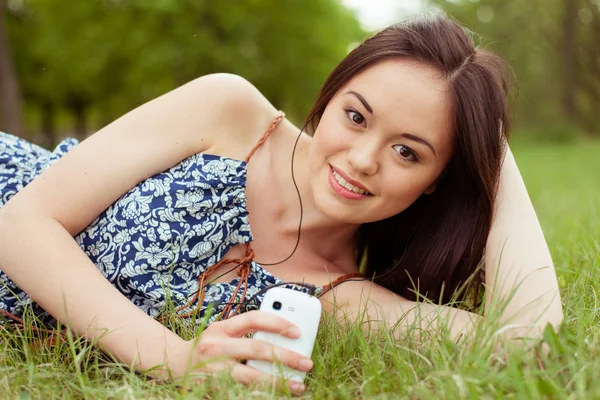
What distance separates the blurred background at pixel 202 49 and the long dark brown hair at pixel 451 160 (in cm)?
1129

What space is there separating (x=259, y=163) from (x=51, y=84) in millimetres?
19639

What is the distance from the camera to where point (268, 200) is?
255cm

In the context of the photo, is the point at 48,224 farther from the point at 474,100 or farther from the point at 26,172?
the point at 474,100

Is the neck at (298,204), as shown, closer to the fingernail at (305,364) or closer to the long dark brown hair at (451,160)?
the long dark brown hair at (451,160)

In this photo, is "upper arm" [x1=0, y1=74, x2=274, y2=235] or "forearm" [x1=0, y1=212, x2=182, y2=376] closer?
"forearm" [x1=0, y1=212, x2=182, y2=376]

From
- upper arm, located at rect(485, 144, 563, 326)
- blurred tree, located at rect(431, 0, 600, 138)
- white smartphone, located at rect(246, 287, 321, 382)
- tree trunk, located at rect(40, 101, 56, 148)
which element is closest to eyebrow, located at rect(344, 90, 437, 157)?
upper arm, located at rect(485, 144, 563, 326)

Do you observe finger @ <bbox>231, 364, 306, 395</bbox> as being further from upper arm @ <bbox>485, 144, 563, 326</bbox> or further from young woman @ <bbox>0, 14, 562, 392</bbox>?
upper arm @ <bbox>485, 144, 563, 326</bbox>

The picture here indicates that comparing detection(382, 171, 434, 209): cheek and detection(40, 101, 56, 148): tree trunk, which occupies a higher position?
detection(382, 171, 434, 209): cheek

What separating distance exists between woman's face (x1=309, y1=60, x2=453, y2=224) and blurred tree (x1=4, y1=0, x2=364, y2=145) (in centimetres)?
1379

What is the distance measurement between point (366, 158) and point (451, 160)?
1.45ft

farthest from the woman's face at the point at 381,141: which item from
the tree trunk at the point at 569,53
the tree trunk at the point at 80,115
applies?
the tree trunk at the point at 80,115

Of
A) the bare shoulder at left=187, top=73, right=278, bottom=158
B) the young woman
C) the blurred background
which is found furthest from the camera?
the blurred background

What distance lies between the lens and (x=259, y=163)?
2520 millimetres

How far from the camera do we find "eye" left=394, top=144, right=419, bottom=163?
2.16 meters
